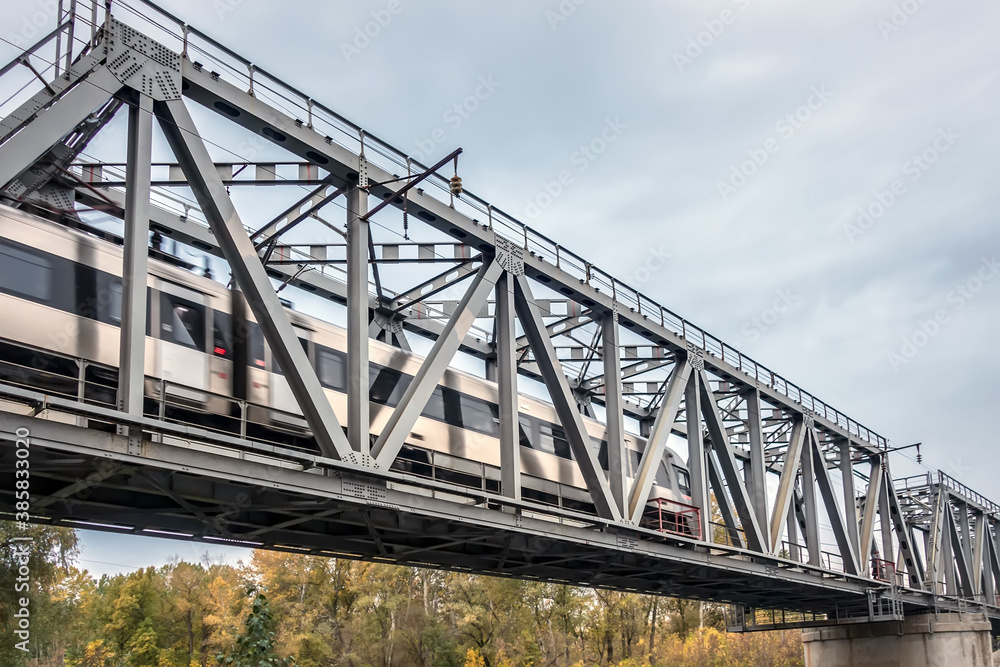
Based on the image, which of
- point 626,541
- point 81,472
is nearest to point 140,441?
point 81,472

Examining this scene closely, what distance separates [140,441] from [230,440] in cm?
116

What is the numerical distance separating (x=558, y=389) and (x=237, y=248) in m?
8.22

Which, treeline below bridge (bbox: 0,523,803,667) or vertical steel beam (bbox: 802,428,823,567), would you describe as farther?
treeline below bridge (bbox: 0,523,803,667)

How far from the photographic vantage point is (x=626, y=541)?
68.5ft

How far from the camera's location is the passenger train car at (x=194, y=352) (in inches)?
519

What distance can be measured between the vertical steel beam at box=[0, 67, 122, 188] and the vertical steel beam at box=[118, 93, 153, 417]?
1.93 feet

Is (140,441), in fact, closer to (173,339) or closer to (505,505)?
(173,339)

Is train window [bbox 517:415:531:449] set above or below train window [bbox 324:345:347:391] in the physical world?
below

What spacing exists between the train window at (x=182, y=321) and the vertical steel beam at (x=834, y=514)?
2416 centimetres

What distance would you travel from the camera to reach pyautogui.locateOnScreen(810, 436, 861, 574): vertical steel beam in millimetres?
33156

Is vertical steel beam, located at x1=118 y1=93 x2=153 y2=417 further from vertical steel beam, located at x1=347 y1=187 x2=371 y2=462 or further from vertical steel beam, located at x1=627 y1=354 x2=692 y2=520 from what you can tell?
vertical steel beam, located at x1=627 y1=354 x2=692 y2=520

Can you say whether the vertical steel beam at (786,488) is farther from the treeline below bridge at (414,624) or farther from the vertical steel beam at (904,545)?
the treeline below bridge at (414,624)

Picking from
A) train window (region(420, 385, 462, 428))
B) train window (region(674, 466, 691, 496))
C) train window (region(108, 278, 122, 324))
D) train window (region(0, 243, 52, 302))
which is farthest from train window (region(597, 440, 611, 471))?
train window (region(0, 243, 52, 302))

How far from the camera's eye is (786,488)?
2931cm
